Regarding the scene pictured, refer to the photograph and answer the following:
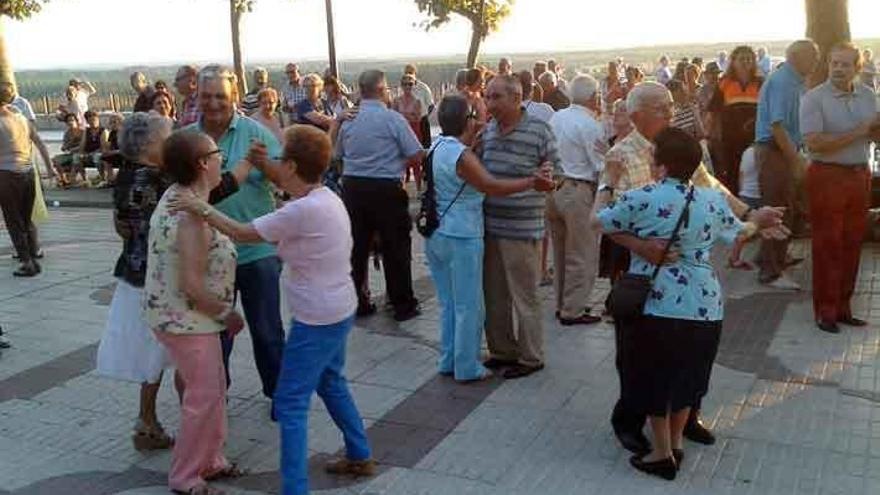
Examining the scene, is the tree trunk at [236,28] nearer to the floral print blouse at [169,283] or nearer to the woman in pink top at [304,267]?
the floral print blouse at [169,283]

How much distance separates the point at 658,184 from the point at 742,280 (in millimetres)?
4254

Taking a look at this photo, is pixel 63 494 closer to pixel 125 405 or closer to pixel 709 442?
pixel 125 405

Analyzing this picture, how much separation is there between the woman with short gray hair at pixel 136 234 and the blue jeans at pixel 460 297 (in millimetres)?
1411

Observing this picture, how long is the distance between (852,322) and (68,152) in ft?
46.5

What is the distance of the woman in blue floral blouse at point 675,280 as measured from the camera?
3865 millimetres

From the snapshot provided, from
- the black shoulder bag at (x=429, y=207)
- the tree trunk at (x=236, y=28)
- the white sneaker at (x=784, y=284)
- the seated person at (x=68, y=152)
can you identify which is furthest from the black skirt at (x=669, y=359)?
the seated person at (x=68, y=152)

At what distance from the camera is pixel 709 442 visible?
4488 millimetres

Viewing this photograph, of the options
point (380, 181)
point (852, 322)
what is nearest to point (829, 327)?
point (852, 322)

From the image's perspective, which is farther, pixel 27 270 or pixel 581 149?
pixel 27 270

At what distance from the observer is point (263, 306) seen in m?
4.64

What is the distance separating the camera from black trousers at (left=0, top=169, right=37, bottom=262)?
8734mm

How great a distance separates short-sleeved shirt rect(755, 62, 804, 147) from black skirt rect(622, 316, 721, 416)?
3.37m

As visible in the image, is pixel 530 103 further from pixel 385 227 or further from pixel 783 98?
pixel 783 98

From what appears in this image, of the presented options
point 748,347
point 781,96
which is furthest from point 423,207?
point 781,96
